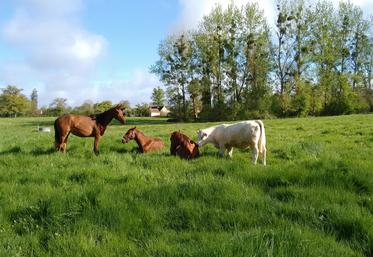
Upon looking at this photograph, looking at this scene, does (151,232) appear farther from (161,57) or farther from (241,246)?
(161,57)

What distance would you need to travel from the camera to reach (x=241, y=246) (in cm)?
461

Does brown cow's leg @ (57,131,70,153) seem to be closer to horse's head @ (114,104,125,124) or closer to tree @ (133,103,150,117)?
horse's head @ (114,104,125,124)

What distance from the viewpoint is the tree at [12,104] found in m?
127

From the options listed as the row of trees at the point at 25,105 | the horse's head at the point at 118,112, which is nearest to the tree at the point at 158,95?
the row of trees at the point at 25,105

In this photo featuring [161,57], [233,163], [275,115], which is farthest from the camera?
[161,57]

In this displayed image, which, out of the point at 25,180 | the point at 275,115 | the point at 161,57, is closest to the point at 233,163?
the point at 25,180

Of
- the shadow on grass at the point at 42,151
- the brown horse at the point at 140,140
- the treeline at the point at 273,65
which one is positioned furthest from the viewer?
the treeline at the point at 273,65

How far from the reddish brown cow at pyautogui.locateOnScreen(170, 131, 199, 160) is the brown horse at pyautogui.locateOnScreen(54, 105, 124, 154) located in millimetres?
2837

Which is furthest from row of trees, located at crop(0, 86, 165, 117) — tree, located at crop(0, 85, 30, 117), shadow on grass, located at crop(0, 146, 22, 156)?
shadow on grass, located at crop(0, 146, 22, 156)

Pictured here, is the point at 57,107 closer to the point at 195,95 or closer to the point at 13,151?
the point at 195,95

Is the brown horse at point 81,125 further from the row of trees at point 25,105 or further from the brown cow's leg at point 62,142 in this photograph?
the row of trees at point 25,105

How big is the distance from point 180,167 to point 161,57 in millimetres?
63917

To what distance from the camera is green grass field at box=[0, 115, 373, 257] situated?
507 centimetres

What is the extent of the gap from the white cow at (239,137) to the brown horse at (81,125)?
3559mm
